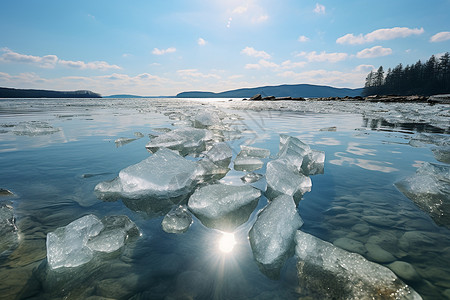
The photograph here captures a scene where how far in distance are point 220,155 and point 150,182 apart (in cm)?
125

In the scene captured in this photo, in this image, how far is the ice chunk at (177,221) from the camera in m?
1.42

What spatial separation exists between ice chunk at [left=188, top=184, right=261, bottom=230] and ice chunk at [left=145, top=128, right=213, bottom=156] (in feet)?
6.02

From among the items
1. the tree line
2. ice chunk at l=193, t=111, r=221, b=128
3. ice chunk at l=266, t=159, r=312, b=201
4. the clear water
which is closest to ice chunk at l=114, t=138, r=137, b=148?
the clear water

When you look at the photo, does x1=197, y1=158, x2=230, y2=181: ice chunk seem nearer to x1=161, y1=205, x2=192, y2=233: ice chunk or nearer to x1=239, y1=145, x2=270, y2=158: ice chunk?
x1=239, y1=145, x2=270, y2=158: ice chunk

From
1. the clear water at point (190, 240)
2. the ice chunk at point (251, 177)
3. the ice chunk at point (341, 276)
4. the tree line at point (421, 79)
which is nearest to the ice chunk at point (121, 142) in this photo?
the clear water at point (190, 240)

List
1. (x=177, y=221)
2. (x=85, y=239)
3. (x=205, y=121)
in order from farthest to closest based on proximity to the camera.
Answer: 1. (x=205, y=121)
2. (x=177, y=221)
3. (x=85, y=239)

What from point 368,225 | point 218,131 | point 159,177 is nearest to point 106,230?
point 159,177

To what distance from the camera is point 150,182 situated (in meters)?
1.93

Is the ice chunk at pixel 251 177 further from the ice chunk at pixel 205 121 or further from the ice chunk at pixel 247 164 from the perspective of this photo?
the ice chunk at pixel 205 121

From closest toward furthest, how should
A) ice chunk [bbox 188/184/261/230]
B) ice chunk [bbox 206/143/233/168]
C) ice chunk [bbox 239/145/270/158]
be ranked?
ice chunk [bbox 188/184/261/230] → ice chunk [bbox 206/143/233/168] → ice chunk [bbox 239/145/270/158]

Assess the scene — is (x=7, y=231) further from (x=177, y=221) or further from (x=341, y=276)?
(x=341, y=276)

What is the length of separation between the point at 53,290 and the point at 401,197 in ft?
8.47

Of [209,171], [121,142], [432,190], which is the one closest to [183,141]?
[209,171]

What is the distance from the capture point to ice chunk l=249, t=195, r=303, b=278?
3.74 ft
